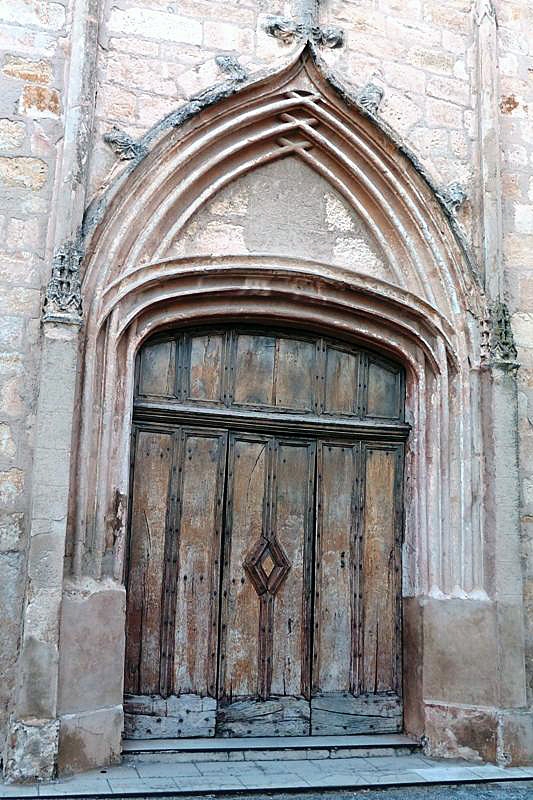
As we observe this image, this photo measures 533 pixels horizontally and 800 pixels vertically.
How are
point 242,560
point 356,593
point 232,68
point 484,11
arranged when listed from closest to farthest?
point 242,560 < point 232,68 < point 356,593 < point 484,11

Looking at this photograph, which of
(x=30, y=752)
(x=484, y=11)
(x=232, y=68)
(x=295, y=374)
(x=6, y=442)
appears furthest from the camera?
(x=484, y=11)

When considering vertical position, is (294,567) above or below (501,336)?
below

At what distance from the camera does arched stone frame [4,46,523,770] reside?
4.89 metres

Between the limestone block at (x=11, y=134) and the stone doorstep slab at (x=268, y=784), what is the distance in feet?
11.1

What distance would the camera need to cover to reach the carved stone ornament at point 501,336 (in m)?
5.69

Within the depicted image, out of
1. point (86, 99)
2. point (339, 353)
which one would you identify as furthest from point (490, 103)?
point (86, 99)

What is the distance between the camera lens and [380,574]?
227 inches

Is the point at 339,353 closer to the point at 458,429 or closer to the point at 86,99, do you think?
the point at 458,429

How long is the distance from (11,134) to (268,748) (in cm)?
376

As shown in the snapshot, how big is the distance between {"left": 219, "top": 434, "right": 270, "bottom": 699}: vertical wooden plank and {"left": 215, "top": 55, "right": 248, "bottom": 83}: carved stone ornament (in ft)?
7.21

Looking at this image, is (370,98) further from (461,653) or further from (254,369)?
(461,653)

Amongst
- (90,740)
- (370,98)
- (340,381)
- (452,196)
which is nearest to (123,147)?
(370,98)

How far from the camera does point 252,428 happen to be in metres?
5.63

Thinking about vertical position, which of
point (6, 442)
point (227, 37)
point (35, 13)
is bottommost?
point (6, 442)
